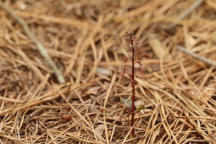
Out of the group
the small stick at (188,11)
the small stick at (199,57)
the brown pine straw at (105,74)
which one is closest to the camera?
the brown pine straw at (105,74)

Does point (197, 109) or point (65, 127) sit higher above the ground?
point (197, 109)

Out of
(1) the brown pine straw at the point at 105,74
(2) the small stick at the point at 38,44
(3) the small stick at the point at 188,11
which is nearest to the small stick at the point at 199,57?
(1) the brown pine straw at the point at 105,74

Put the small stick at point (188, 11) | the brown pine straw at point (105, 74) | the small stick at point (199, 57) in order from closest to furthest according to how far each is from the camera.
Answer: the brown pine straw at point (105, 74)
the small stick at point (199, 57)
the small stick at point (188, 11)

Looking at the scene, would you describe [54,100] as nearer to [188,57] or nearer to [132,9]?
[188,57]

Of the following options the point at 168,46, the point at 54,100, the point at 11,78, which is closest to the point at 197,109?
the point at 168,46

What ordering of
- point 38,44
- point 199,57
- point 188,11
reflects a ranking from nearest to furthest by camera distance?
point 199,57 → point 38,44 → point 188,11

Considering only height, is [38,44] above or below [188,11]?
below

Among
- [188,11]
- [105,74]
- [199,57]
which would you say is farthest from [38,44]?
[188,11]

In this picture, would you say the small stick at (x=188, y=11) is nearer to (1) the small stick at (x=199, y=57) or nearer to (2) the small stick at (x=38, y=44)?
(1) the small stick at (x=199, y=57)

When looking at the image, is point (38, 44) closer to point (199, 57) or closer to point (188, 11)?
point (199, 57)
